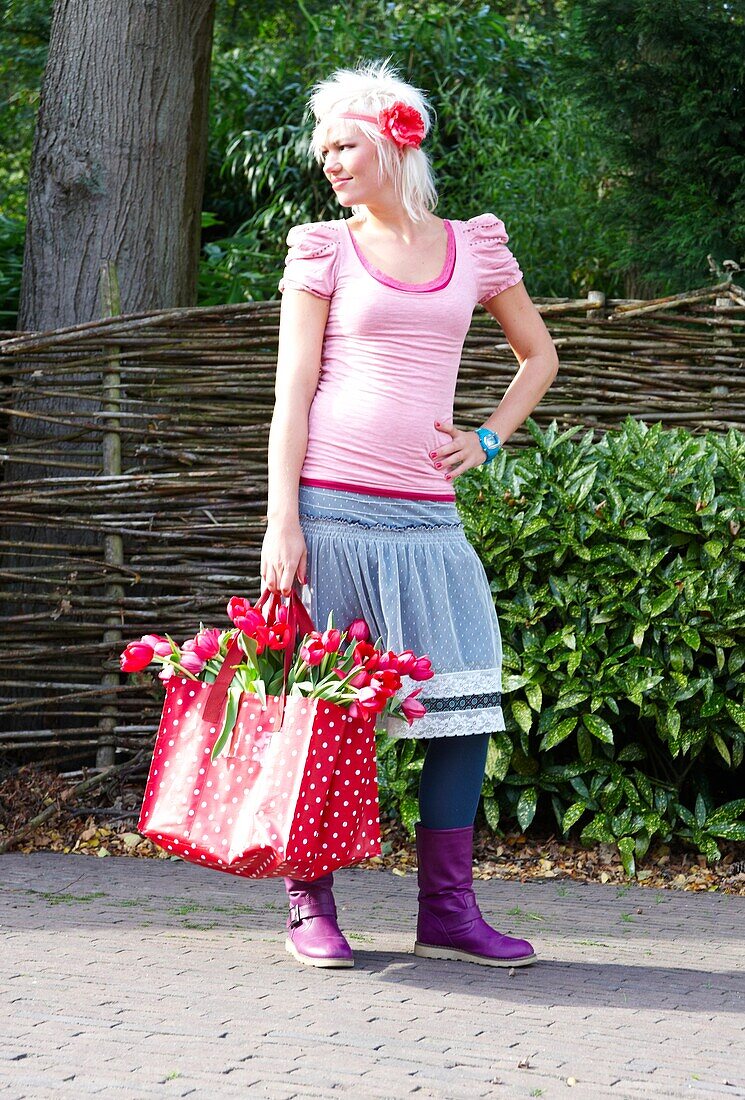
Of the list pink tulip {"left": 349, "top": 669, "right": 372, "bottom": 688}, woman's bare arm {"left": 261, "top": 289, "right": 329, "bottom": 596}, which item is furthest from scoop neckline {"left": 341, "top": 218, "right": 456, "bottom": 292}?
pink tulip {"left": 349, "top": 669, "right": 372, "bottom": 688}

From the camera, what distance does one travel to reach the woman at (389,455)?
9.09ft

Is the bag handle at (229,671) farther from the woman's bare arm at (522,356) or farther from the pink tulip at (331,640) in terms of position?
the woman's bare arm at (522,356)

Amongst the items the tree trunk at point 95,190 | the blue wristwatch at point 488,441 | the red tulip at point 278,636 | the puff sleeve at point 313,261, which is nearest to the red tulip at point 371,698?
the red tulip at point 278,636

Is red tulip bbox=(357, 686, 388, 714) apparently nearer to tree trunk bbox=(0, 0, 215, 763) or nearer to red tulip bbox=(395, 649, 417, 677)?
red tulip bbox=(395, 649, 417, 677)

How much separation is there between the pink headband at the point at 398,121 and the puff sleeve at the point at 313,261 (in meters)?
0.24

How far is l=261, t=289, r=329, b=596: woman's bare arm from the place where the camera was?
108 inches

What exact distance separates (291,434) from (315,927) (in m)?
1.11

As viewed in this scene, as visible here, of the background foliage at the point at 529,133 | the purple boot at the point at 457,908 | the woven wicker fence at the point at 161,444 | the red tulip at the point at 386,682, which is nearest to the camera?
the red tulip at the point at 386,682

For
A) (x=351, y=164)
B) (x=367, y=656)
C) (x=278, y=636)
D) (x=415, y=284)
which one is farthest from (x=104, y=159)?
(x=367, y=656)

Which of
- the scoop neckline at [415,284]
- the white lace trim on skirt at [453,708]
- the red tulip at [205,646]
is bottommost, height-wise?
the white lace trim on skirt at [453,708]

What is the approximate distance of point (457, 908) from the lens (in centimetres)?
291

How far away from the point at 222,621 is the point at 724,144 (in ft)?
9.86

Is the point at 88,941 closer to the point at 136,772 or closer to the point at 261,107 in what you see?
the point at 136,772

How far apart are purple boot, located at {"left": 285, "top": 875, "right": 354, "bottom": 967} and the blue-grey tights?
11.3 inches
